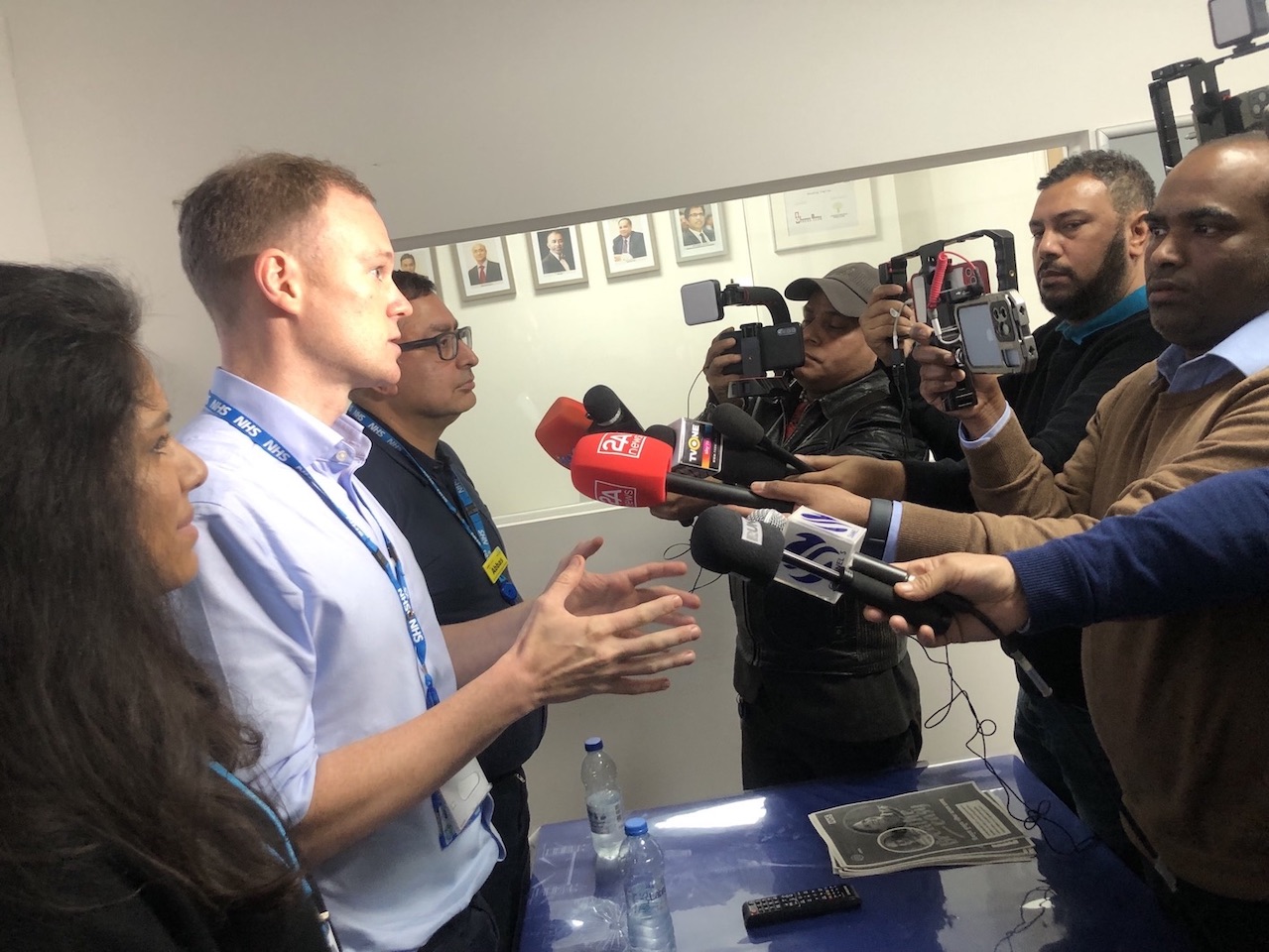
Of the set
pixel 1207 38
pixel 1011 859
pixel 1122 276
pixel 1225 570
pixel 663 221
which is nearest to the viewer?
pixel 1225 570

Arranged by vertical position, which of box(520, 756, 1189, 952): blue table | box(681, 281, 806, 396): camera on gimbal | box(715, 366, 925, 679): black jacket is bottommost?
box(520, 756, 1189, 952): blue table

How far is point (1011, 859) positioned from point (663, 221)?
2158 mm

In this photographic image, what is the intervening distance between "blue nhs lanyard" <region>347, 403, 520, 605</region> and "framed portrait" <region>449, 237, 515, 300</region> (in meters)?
1.05

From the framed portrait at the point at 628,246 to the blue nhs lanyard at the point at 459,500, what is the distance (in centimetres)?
125

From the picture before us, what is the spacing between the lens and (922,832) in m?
1.50

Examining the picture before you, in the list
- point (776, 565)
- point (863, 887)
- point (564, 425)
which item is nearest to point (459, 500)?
point (564, 425)

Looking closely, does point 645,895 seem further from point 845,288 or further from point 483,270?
point 483,270

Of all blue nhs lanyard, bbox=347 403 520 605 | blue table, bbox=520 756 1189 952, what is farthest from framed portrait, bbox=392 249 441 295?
blue table, bbox=520 756 1189 952

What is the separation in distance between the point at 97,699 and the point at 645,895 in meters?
1.00

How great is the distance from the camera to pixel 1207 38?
2.44 m

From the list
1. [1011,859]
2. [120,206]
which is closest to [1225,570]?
[1011,859]

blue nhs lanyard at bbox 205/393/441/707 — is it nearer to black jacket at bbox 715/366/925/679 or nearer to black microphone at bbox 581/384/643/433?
black microphone at bbox 581/384/643/433

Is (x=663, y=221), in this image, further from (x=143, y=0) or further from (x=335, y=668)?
(x=335, y=668)

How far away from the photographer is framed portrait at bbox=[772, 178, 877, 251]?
2781mm
